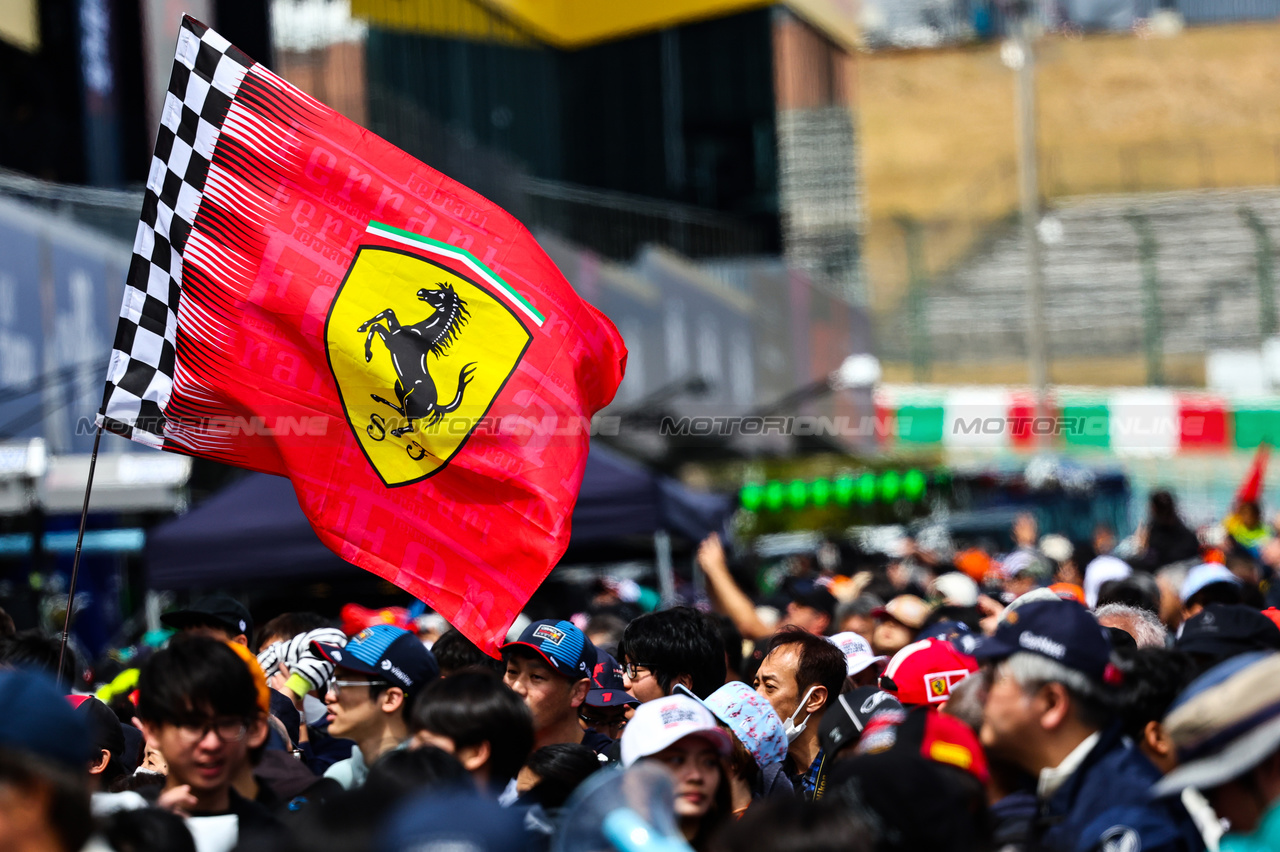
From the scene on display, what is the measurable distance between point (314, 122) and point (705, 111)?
24.1 metres

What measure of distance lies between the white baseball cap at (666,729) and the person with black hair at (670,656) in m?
1.39

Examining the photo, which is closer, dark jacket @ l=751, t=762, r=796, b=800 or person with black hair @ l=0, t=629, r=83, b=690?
dark jacket @ l=751, t=762, r=796, b=800

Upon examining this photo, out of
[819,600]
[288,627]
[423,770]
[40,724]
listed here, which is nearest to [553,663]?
[423,770]

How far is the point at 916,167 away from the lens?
124 feet

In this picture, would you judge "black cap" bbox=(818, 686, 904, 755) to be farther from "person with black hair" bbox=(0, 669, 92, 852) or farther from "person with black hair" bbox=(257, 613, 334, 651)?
"person with black hair" bbox=(257, 613, 334, 651)

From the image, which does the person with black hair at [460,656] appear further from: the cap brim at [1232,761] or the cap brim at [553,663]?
the cap brim at [1232,761]

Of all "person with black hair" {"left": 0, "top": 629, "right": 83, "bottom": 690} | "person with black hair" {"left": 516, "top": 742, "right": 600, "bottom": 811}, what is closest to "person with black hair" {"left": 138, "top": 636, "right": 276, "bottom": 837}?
"person with black hair" {"left": 516, "top": 742, "right": 600, "bottom": 811}

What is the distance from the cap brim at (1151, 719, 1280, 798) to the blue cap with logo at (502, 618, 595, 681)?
2.19 m

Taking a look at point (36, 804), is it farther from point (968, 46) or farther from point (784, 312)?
point (968, 46)

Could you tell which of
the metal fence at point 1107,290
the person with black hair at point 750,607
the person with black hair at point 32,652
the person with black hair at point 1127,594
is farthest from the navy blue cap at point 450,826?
the metal fence at point 1107,290

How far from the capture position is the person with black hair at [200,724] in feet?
11.2

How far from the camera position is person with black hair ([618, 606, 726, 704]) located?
5043mm

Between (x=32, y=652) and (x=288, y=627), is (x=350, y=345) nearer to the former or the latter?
(x=288, y=627)

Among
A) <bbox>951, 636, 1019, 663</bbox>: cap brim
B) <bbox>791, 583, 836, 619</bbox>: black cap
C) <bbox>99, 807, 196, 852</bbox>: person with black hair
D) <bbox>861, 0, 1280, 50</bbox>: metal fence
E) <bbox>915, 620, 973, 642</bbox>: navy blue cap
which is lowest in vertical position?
<bbox>791, 583, 836, 619</bbox>: black cap
